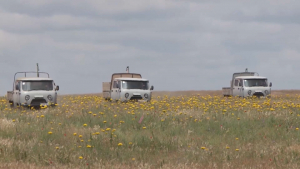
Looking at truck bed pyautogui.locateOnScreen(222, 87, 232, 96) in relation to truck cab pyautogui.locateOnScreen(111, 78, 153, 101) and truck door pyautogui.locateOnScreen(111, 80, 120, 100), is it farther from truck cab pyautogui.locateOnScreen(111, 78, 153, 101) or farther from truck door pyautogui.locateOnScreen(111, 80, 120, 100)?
truck door pyautogui.locateOnScreen(111, 80, 120, 100)

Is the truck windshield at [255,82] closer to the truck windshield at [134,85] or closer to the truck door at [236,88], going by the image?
the truck door at [236,88]

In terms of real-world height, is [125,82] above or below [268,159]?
above

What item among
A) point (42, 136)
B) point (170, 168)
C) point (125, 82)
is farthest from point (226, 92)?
point (170, 168)

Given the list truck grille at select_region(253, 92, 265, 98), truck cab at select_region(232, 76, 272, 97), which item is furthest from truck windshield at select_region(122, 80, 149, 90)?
truck grille at select_region(253, 92, 265, 98)

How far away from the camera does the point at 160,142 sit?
12.4 m

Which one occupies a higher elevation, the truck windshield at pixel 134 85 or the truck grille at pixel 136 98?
the truck windshield at pixel 134 85

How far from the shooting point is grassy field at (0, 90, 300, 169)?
10320 millimetres

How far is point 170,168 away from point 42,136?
5.47m

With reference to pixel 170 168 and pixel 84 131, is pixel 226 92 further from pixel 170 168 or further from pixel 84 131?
pixel 170 168

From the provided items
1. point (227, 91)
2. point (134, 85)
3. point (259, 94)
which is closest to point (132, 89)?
point (134, 85)

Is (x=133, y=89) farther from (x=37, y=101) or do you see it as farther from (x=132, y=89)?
(x=37, y=101)

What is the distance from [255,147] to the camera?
39.7 ft

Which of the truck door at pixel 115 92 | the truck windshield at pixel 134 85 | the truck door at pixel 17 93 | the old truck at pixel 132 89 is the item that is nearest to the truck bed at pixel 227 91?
the old truck at pixel 132 89

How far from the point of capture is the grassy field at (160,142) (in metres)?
10.3
